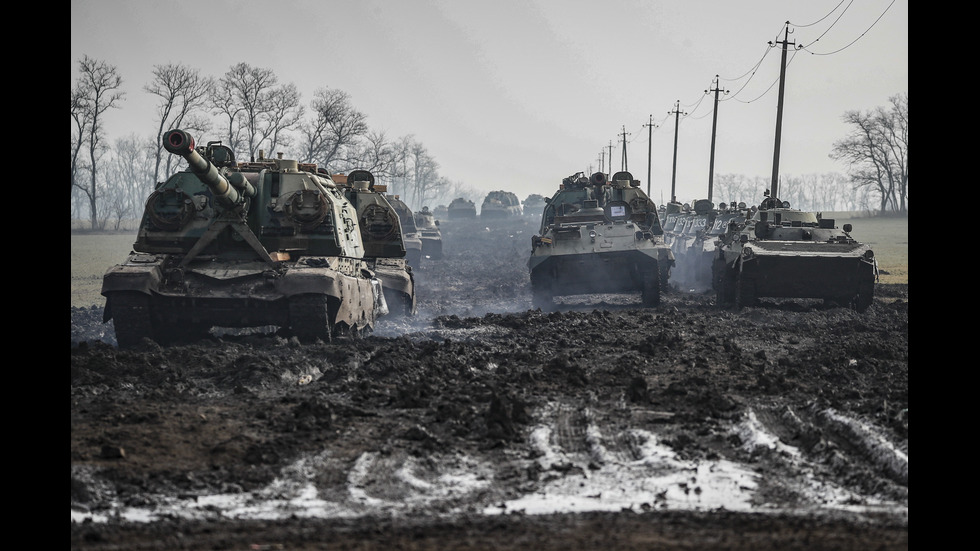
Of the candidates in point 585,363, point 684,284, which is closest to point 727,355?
point 585,363

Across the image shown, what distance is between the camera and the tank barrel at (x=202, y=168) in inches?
450

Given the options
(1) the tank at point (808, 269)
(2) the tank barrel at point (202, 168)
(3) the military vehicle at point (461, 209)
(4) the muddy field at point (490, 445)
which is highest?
(3) the military vehicle at point (461, 209)

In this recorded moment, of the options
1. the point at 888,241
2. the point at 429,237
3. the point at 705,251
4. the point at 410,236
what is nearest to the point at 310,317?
the point at 705,251

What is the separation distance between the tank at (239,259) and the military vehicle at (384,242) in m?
1.45

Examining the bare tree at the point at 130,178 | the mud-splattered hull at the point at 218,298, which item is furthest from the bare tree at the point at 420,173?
the mud-splattered hull at the point at 218,298

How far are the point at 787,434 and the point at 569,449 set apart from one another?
65.6 inches

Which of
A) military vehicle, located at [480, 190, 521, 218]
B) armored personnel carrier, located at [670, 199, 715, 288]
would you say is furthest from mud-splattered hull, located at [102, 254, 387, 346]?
military vehicle, located at [480, 190, 521, 218]

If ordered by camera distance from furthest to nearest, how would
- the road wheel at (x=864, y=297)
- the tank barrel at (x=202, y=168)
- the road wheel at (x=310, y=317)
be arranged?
the road wheel at (x=864, y=297), the road wheel at (x=310, y=317), the tank barrel at (x=202, y=168)

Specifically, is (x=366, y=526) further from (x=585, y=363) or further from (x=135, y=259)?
(x=135, y=259)

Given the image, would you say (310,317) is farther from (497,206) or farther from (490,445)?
(497,206)

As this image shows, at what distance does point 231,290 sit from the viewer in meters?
13.5

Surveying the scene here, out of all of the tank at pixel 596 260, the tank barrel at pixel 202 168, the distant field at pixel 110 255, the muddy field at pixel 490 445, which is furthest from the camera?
the distant field at pixel 110 255

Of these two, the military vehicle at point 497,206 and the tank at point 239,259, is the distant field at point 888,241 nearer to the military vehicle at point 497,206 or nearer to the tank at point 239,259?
the tank at point 239,259

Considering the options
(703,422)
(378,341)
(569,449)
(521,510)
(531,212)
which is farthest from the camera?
(531,212)
